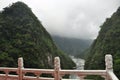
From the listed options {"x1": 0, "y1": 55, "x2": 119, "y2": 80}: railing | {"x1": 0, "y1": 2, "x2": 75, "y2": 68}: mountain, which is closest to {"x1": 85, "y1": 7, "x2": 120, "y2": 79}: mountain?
{"x1": 0, "y1": 2, "x2": 75, "y2": 68}: mountain

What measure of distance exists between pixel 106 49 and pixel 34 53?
1397 cm

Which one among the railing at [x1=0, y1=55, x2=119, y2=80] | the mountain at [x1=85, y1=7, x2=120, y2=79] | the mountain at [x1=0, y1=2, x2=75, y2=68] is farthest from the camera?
the mountain at [x1=85, y1=7, x2=120, y2=79]

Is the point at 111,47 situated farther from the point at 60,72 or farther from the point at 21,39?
the point at 60,72

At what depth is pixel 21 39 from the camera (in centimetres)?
5366

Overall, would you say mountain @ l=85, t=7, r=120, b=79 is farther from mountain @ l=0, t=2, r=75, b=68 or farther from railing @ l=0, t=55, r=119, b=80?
railing @ l=0, t=55, r=119, b=80

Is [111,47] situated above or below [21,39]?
below

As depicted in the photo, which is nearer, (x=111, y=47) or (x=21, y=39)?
(x=111, y=47)

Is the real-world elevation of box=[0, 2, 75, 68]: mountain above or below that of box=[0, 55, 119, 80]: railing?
above

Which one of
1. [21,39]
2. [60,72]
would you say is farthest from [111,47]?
[60,72]

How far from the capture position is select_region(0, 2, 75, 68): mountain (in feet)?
146

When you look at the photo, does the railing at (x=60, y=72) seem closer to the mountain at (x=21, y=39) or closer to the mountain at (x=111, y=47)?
the mountain at (x=21, y=39)

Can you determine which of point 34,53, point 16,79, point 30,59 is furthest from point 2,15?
point 16,79

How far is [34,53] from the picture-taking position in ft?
166

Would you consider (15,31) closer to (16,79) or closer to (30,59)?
(30,59)
